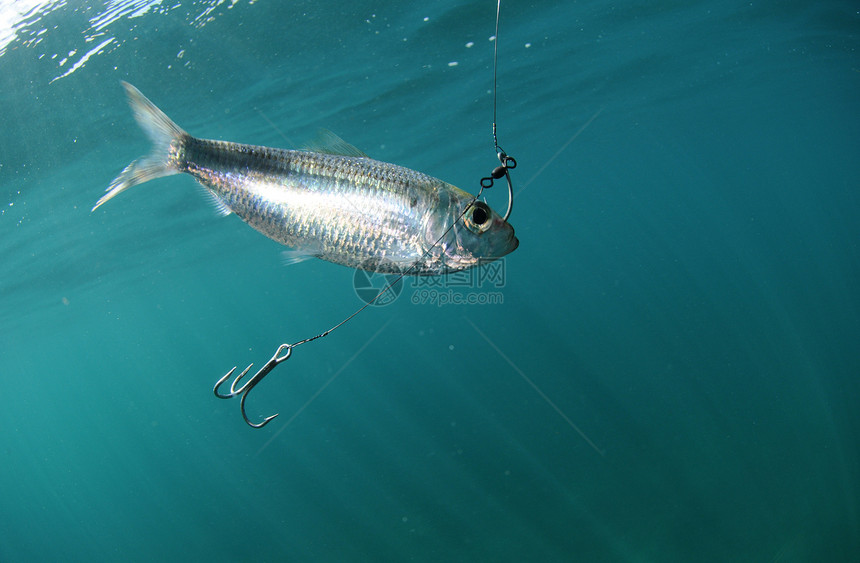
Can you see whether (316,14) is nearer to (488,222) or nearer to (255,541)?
(488,222)

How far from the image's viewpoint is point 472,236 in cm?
142

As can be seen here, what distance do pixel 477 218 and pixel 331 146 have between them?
564 mm

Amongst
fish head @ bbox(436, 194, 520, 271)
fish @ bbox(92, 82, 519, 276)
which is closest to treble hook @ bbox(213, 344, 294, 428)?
fish @ bbox(92, 82, 519, 276)

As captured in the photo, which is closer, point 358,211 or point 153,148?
point 358,211

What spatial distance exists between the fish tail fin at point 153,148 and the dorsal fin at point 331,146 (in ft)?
1.59

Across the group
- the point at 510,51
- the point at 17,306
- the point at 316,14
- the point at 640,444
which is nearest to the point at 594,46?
the point at 510,51

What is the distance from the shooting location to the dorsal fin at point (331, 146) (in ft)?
5.12

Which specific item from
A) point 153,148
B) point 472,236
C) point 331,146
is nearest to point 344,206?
point 331,146

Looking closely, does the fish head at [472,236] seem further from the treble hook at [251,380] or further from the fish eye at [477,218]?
the treble hook at [251,380]

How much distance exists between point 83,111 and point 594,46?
16.0 m

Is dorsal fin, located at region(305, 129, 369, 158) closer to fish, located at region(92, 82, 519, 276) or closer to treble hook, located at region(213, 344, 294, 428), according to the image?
fish, located at region(92, 82, 519, 276)

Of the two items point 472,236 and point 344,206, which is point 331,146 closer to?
point 344,206

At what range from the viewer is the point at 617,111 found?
27641 millimetres

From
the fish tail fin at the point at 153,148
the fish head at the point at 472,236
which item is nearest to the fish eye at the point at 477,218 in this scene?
the fish head at the point at 472,236
